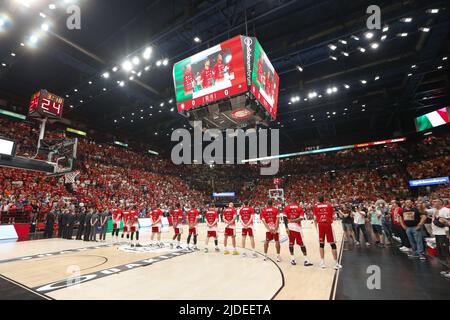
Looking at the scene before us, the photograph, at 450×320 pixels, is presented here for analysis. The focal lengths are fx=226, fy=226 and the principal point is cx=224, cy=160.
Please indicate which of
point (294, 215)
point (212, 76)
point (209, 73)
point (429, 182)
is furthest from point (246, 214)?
point (429, 182)

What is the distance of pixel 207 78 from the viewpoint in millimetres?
7992

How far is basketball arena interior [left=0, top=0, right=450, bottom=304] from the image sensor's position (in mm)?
5711

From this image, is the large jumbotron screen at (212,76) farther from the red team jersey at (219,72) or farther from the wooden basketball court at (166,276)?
the wooden basketball court at (166,276)

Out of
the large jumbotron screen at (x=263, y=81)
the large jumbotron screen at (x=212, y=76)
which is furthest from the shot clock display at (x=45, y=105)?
the large jumbotron screen at (x=263, y=81)

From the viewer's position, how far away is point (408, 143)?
90.9ft

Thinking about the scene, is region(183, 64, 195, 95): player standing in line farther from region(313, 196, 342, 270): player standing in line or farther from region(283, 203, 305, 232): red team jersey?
region(313, 196, 342, 270): player standing in line

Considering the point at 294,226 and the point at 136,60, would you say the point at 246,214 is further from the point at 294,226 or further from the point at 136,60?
the point at 136,60

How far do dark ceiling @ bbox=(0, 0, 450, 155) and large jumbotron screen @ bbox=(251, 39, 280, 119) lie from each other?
2.95 meters

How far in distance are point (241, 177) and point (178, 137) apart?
48.5 feet

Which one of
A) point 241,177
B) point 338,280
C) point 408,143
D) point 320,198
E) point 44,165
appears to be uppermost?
point 408,143

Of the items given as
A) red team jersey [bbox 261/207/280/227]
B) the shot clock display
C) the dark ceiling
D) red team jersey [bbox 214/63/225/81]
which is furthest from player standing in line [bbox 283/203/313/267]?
the shot clock display

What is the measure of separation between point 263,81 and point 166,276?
6985mm

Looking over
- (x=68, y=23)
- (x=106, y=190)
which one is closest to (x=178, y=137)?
(x=106, y=190)

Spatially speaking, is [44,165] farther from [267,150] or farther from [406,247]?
[267,150]
